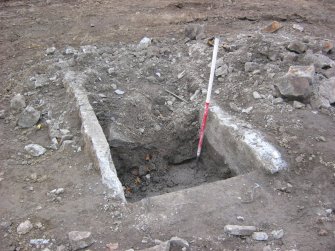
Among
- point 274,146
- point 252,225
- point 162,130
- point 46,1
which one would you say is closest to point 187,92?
point 162,130

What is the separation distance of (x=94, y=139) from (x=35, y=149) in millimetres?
769

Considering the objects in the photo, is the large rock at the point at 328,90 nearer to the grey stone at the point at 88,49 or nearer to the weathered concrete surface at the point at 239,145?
the weathered concrete surface at the point at 239,145

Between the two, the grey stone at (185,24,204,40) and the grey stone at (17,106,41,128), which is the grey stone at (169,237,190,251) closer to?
the grey stone at (17,106,41,128)

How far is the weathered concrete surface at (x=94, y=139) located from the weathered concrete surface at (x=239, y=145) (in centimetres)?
138

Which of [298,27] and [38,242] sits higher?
[298,27]

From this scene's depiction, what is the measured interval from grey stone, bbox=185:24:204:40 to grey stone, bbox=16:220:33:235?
3996 mm

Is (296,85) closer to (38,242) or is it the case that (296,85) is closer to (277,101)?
(277,101)

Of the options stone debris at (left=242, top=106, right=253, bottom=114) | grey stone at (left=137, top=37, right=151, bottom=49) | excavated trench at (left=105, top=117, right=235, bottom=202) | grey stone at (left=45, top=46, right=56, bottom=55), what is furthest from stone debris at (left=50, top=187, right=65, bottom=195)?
grey stone at (left=137, top=37, right=151, bottom=49)

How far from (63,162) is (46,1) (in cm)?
469

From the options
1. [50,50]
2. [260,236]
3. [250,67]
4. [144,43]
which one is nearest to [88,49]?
[50,50]

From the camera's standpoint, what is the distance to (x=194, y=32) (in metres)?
6.48

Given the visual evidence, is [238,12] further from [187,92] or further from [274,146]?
[274,146]

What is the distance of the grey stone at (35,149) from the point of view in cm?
454

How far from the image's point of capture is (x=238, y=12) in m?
7.50
